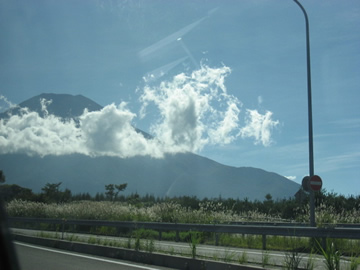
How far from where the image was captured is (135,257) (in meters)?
12.3

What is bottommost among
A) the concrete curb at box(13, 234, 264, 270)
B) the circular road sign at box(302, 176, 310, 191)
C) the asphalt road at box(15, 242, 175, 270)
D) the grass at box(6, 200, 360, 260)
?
the asphalt road at box(15, 242, 175, 270)

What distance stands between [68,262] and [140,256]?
1.89 metres

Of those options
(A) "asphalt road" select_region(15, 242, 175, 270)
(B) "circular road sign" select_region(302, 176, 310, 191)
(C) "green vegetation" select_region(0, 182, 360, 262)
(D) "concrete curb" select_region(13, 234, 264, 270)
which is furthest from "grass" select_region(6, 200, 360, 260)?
(B) "circular road sign" select_region(302, 176, 310, 191)

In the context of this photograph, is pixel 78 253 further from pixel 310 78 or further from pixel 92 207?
pixel 92 207

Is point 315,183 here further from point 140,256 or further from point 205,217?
point 205,217

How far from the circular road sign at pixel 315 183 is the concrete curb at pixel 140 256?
7.18m

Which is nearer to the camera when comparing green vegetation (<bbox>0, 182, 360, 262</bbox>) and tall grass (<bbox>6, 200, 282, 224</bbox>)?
green vegetation (<bbox>0, 182, 360, 262</bbox>)

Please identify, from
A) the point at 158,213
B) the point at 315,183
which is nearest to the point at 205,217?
the point at 158,213

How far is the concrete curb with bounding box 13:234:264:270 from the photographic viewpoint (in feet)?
31.5

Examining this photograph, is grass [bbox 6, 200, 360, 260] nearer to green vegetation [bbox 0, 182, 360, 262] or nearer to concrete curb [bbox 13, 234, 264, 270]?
green vegetation [bbox 0, 182, 360, 262]

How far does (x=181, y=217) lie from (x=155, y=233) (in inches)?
86.2

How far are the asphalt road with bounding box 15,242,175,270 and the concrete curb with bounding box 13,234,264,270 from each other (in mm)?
354

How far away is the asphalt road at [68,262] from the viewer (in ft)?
34.8

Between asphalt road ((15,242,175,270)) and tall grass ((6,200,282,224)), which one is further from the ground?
tall grass ((6,200,282,224))
